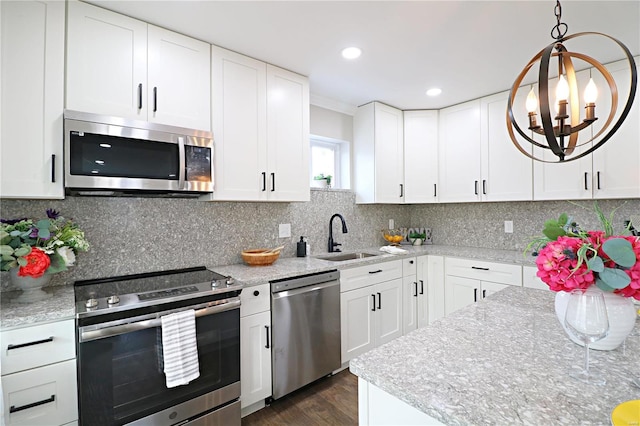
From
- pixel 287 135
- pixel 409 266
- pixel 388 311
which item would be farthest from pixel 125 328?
pixel 409 266

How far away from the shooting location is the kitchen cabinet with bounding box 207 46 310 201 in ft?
6.99

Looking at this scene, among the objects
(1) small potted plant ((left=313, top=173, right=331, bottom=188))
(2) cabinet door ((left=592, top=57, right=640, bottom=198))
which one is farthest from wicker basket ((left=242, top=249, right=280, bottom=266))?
(2) cabinet door ((left=592, top=57, right=640, bottom=198))

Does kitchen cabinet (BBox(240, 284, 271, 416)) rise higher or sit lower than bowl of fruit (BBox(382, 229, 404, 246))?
lower

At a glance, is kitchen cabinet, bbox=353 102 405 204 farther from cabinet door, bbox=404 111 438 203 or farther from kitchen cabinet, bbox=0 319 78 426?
kitchen cabinet, bbox=0 319 78 426

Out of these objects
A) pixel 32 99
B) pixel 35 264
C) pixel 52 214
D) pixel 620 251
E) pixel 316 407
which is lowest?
pixel 316 407

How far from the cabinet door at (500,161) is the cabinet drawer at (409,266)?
981 mm

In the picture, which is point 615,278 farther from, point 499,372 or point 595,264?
point 499,372

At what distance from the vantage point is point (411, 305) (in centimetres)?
310

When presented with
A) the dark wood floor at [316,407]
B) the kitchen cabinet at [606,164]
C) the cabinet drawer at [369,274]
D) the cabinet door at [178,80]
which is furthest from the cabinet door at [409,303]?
the cabinet door at [178,80]

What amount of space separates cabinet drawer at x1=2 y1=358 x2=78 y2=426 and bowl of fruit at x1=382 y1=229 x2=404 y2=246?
293 cm

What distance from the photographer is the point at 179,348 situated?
1546 mm

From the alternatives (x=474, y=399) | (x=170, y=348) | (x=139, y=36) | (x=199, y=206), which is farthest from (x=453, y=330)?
(x=139, y=36)

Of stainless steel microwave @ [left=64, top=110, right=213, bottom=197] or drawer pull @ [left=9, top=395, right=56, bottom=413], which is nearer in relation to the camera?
drawer pull @ [left=9, top=395, right=56, bottom=413]

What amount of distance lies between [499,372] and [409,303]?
2.34m
